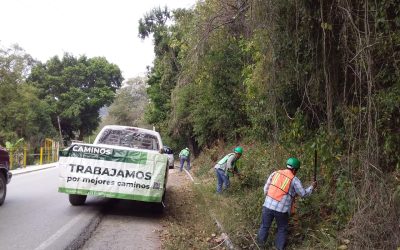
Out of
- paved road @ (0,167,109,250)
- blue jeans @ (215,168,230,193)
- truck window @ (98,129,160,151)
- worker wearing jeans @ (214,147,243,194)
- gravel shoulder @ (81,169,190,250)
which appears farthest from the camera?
blue jeans @ (215,168,230,193)

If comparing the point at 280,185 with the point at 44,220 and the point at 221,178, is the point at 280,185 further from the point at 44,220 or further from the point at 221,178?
the point at 221,178

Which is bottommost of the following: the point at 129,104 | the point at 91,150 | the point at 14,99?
the point at 91,150

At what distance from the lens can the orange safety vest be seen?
6.89m

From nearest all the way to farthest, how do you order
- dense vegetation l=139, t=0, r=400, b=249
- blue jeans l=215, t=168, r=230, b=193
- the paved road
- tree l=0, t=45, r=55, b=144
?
1. dense vegetation l=139, t=0, r=400, b=249
2. the paved road
3. blue jeans l=215, t=168, r=230, b=193
4. tree l=0, t=45, r=55, b=144

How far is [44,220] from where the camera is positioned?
9.10m

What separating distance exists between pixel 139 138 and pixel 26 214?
3.55 meters

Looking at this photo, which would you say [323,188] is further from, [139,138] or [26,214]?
[26,214]

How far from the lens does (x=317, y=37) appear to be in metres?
7.17

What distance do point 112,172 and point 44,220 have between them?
5.40ft

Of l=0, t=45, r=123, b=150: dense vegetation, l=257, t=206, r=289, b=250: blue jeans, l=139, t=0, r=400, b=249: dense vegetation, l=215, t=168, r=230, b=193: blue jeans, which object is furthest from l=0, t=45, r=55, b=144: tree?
l=257, t=206, r=289, b=250: blue jeans

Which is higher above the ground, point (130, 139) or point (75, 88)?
point (75, 88)

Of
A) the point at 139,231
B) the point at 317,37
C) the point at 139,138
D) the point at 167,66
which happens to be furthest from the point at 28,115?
the point at 317,37

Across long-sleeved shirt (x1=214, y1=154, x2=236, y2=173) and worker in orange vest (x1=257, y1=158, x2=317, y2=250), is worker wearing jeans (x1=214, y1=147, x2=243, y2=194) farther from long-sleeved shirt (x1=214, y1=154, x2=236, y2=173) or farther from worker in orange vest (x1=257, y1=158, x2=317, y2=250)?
worker in orange vest (x1=257, y1=158, x2=317, y2=250)

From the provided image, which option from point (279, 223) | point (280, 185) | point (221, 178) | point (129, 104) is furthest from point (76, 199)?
point (129, 104)
